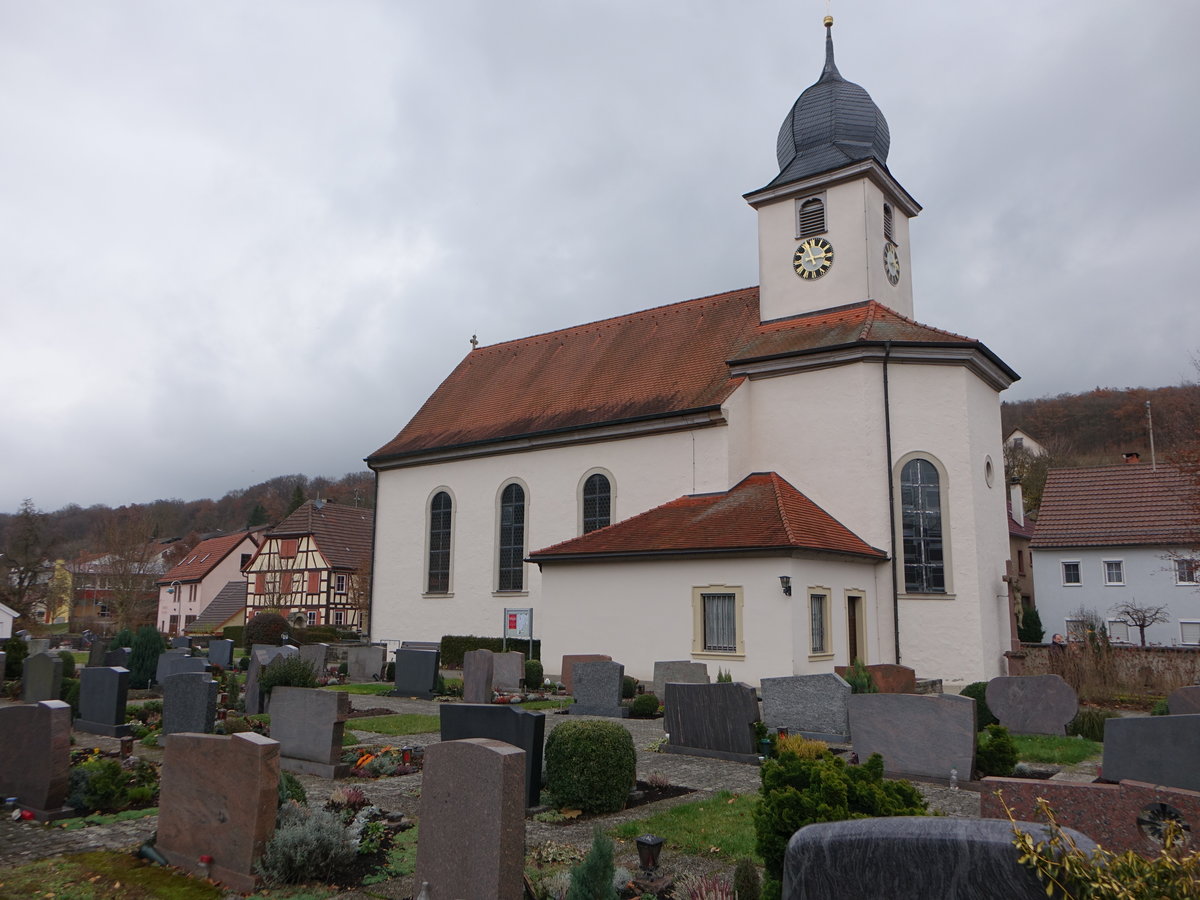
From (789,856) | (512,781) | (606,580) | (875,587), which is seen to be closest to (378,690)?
(606,580)

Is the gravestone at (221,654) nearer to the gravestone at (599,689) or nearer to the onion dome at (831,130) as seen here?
the gravestone at (599,689)

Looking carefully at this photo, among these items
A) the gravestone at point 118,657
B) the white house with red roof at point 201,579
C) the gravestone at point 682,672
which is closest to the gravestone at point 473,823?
the gravestone at point 682,672

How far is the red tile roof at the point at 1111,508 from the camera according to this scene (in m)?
32.0

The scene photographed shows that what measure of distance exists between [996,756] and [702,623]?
30.4ft

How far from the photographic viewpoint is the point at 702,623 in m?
18.2

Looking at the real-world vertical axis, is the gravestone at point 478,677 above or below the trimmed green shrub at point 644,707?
above

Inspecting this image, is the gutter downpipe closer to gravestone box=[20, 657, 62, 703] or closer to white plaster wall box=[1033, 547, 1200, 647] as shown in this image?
gravestone box=[20, 657, 62, 703]

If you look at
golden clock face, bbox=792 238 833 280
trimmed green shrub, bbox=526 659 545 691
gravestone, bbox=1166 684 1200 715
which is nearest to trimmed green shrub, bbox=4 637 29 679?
trimmed green shrub, bbox=526 659 545 691

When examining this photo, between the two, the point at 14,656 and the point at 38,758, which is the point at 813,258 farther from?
the point at 14,656

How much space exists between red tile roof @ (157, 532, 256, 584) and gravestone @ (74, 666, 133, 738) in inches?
1980

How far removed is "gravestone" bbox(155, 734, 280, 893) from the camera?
234 inches

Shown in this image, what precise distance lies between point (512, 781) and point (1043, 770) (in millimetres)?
7063

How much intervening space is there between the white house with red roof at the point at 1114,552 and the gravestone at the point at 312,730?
28.9 meters

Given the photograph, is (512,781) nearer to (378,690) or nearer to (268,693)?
(268,693)
